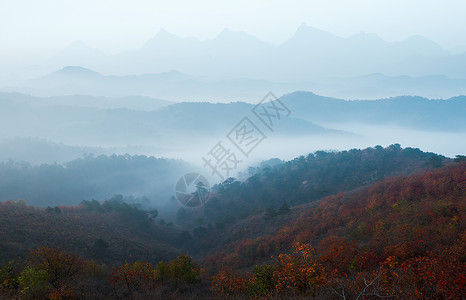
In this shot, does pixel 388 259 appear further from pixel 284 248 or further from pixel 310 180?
pixel 310 180

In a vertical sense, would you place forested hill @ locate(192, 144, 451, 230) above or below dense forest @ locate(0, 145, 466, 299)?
above

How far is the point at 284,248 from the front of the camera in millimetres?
23703

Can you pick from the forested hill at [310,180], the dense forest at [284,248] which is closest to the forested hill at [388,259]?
the dense forest at [284,248]

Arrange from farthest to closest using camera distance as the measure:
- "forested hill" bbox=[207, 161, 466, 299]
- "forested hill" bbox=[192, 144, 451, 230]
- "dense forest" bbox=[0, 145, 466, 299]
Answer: "forested hill" bbox=[192, 144, 451, 230]
"dense forest" bbox=[0, 145, 466, 299]
"forested hill" bbox=[207, 161, 466, 299]

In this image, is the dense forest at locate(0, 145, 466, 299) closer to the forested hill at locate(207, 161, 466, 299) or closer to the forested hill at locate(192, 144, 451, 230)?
the forested hill at locate(207, 161, 466, 299)

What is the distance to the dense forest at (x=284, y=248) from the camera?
835 cm

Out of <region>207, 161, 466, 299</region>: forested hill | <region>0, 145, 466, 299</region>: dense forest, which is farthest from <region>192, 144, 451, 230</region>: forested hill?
<region>207, 161, 466, 299</region>: forested hill

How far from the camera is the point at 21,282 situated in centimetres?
902

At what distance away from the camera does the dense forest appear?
835cm

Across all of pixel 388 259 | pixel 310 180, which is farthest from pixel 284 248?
pixel 310 180

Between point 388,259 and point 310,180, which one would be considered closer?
point 388,259

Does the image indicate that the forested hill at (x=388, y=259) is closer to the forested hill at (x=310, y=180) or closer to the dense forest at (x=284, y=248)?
the dense forest at (x=284, y=248)

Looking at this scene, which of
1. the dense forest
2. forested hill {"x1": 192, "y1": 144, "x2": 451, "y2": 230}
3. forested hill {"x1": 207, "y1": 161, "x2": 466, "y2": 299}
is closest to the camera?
forested hill {"x1": 207, "y1": 161, "x2": 466, "y2": 299}

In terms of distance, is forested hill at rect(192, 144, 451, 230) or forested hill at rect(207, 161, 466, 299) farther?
forested hill at rect(192, 144, 451, 230)
